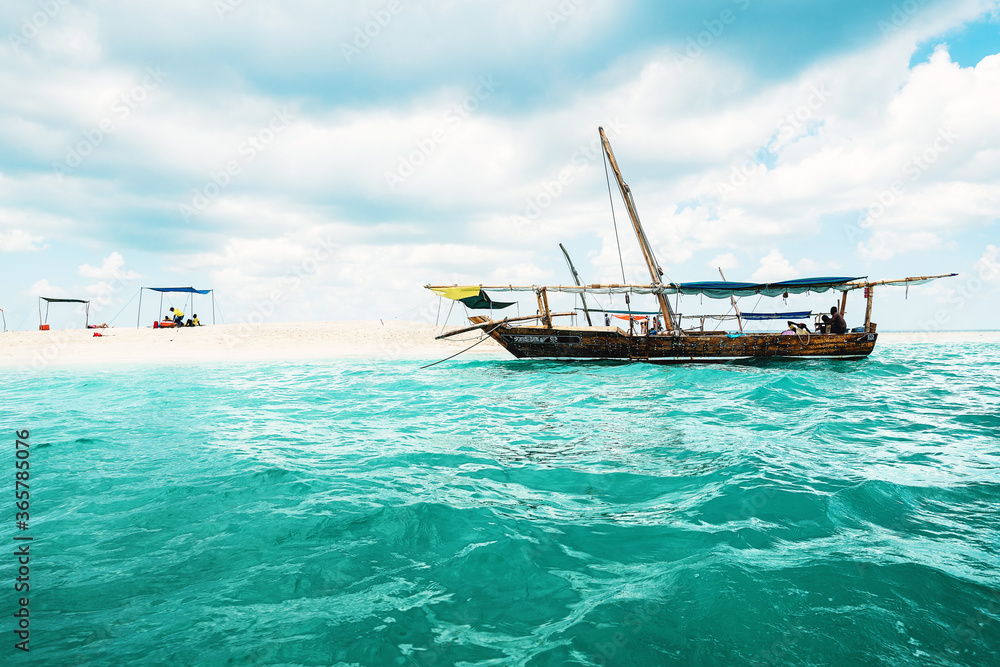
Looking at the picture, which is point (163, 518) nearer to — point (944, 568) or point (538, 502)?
point (538, 502)

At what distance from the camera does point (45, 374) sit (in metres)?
24.0

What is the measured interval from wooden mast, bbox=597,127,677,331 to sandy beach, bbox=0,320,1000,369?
12613mm

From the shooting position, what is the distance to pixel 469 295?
24.5m

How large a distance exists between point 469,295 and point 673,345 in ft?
35.9

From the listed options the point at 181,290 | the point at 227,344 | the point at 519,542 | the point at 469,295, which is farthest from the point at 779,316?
the point at 181,290

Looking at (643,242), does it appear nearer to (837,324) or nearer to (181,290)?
(837,324)

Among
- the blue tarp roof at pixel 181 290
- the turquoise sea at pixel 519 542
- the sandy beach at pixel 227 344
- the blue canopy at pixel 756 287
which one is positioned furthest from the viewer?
the blue tarp roof at pixel 181 290

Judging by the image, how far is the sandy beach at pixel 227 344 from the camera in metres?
31.5

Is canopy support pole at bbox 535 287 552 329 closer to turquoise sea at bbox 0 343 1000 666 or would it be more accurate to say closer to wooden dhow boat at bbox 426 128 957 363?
wooden dhow boat at bbox 426 128 957 363

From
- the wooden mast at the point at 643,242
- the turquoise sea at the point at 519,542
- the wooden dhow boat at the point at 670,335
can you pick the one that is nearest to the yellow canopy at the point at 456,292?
the wooden dhow boat at the point at 670,335

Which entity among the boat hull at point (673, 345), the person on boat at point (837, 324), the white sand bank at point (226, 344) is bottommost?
the white sand bank at point (226, 344)

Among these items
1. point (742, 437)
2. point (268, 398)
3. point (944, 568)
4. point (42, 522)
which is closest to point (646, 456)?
point (742, 437)

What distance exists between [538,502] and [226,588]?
3248mm

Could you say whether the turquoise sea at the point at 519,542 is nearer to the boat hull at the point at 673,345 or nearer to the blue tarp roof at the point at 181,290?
the boat hull at the point at 673,345
